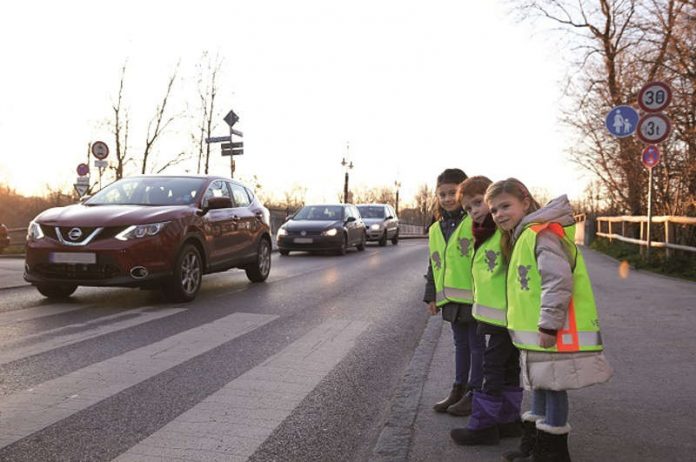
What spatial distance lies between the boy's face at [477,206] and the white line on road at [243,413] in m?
1.61

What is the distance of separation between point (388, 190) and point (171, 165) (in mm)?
84022

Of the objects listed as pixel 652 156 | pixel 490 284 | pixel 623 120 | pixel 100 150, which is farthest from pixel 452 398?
pixel 100 150

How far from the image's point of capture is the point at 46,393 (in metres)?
4.02

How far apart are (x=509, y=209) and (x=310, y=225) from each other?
591 inches

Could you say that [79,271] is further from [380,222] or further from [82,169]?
[380,222]

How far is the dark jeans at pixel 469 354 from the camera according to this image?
12.1ft

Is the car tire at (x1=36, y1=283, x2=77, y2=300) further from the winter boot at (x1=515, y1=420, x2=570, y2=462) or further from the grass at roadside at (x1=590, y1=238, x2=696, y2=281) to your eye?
the grass at roadside at (x1=590, y1=238, x2=696, y2=281)

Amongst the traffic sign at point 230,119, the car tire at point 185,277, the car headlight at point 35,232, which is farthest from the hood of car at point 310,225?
the car headlight at point 35,232

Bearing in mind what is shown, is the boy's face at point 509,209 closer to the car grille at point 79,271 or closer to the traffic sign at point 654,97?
the car grille at point 79,271

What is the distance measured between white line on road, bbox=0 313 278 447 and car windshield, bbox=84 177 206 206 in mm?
2813

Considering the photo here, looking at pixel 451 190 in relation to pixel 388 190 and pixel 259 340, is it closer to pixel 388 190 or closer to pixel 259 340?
pixel 259 340

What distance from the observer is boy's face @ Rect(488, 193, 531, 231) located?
117 inches

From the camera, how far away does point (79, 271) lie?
24.2ft

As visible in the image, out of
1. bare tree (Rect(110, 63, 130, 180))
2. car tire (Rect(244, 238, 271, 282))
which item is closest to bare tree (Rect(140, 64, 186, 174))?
bare tree (Rect(110, 63, 130, 180))
